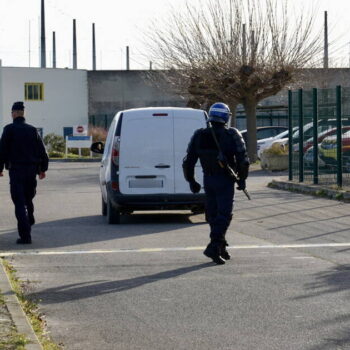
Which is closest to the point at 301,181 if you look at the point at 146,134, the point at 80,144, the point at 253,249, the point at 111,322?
the point at 146,134

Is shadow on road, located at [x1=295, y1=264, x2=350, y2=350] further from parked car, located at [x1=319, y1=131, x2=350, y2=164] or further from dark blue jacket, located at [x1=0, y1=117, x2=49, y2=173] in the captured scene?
parked car, located at [x1=319, y1=131, x2=350, y2=164]

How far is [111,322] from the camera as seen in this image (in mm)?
7898

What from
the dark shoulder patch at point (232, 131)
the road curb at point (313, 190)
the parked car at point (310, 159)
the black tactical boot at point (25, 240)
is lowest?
the black tactical boot at point (25, 240)

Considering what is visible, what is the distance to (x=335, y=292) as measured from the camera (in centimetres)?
906

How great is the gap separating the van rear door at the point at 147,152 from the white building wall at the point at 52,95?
47746mm

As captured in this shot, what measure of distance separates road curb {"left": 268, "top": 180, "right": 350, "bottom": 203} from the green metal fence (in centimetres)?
34

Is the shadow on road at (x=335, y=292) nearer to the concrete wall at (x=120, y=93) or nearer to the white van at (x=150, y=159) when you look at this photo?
the white van at (x=150, y=159)

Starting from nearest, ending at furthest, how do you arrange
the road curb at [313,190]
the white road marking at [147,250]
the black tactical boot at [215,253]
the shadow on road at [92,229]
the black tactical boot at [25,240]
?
the black tactical boot at [215,253]
the white road marking at [147,250]
the black tactical boot at [25,240]
the shadow on road at [92,229]
the road curb at [313,190]

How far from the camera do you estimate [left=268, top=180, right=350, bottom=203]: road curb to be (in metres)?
19.8

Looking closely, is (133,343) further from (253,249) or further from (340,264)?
(253,249)

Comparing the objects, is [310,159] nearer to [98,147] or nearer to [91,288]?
[98,147]

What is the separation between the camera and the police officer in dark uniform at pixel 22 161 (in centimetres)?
1327

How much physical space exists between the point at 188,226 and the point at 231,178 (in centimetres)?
445

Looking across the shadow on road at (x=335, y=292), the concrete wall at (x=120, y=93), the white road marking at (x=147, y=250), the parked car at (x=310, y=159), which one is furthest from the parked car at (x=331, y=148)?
the concrete wall at (x=120, y=93)
